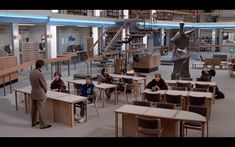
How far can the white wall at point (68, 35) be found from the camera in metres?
19.8

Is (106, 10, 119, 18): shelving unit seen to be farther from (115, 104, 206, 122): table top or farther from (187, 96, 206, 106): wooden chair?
(115, 104, 206, 122): table top

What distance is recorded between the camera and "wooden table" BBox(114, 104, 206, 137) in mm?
5934

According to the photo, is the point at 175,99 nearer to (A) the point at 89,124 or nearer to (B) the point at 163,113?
(B) the point at 163,113

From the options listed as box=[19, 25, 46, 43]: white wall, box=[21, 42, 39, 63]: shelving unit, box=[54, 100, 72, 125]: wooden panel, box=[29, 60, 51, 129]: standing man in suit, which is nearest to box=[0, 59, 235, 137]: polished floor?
box=[54, 100, 72, 125]: wooden panel

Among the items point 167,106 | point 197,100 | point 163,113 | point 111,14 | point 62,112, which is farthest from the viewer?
point 111,14

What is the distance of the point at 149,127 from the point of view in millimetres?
5914

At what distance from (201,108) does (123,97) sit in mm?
4652

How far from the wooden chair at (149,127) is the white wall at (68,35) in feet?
46.9

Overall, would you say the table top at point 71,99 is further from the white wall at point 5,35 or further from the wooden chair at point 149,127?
the white wall at point 5,35

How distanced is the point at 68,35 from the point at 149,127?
15828 millimetres

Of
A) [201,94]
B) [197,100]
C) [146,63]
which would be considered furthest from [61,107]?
[146,63]

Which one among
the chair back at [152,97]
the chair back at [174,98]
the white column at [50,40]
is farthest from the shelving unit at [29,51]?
the chair back at [174,98]

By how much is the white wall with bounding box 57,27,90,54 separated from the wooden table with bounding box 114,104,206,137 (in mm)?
13479

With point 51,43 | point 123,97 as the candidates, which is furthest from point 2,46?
point 123,97
